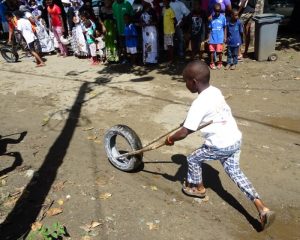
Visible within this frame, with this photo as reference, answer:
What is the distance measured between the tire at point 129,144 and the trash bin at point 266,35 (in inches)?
A: 233

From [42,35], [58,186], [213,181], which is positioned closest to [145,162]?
[213,181]

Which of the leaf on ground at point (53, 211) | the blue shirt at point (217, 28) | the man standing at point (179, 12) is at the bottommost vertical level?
the leaf on ground at point (53, 211)

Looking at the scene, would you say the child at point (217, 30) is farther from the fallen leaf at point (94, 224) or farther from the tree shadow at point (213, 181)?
the fallen leaf at point (94, 224)

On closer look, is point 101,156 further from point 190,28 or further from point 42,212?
point 190,28

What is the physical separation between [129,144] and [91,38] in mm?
6828

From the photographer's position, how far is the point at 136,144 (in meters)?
5.21

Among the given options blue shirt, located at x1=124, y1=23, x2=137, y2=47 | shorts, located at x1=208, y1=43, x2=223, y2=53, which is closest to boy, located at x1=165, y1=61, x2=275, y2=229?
shorts, located at x1=208, y1=43, x2=223, y2=53

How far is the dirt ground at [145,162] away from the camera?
4.41m

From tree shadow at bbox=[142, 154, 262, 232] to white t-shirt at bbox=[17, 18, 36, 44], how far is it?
766 centimetres

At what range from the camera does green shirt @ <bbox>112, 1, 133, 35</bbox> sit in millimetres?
10778

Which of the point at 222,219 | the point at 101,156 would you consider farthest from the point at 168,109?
the point at 222,219

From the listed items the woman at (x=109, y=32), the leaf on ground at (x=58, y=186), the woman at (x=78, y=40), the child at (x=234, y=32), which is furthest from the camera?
the woman at (x=78, y=40)

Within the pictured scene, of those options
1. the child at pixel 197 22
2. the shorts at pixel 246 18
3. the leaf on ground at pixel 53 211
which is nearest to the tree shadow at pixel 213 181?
the leaf on ground at pixel 53 211

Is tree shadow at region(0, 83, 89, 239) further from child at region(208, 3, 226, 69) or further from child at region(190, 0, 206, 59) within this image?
child at region(190, 0, 206, 59)
